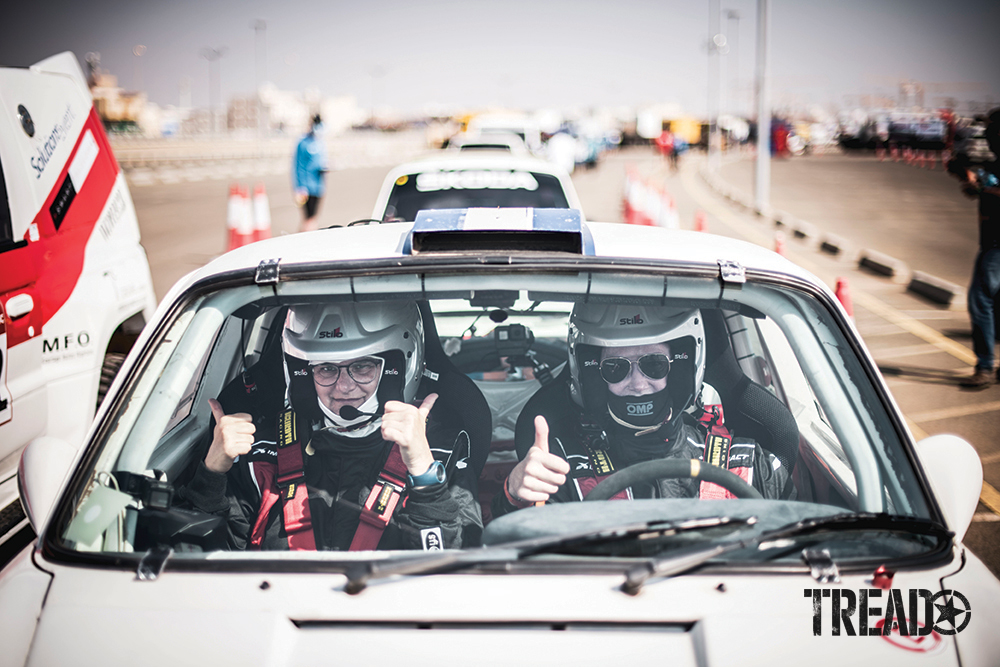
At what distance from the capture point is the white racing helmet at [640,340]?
2.21 m

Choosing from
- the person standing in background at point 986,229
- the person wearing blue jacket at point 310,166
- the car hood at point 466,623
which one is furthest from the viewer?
the person wearing blue jacket at point 310,166

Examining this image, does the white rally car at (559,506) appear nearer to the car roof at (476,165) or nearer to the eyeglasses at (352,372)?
the eyeglasses at (352,372)

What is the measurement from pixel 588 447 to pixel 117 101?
116m

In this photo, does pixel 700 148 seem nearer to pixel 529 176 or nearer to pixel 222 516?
pixel 529 176

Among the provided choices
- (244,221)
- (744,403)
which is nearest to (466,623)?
(744,403)

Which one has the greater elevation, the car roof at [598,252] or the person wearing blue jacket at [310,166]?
the car roof at [598,252]

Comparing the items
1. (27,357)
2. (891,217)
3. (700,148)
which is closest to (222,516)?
(27,357)

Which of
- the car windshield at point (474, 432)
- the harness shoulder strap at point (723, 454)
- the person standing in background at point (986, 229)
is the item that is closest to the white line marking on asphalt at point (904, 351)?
the person standing in background at point (986, 229)

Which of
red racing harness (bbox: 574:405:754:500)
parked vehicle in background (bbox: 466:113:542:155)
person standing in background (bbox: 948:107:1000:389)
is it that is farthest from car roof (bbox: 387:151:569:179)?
parked vehicle in background (bbox: 466:113:542:155)

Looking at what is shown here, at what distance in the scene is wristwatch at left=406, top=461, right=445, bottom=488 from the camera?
205 cm

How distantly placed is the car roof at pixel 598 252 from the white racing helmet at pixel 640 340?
0.79ft

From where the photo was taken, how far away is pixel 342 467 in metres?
2.25

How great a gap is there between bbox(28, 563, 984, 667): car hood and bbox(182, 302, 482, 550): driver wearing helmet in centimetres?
54

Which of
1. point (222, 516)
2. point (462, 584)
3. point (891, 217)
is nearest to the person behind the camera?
point (462, 584)
